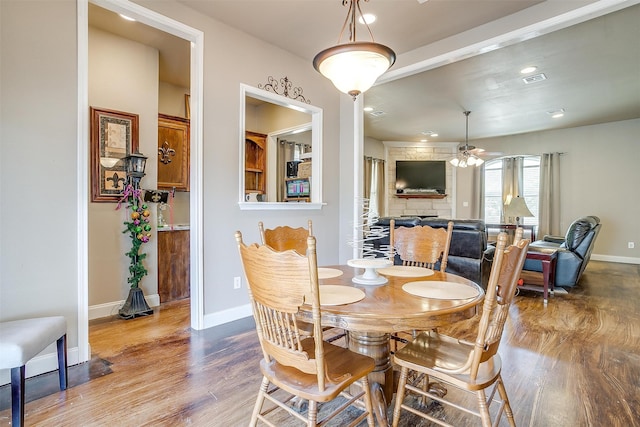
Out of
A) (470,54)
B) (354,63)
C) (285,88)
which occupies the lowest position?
(354,63)

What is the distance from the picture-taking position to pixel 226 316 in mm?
3137

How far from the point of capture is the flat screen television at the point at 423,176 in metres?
8.70

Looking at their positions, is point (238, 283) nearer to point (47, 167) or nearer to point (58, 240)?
point (58, 240)

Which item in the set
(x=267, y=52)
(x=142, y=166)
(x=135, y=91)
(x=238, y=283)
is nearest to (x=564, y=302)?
(x=238, y=283)

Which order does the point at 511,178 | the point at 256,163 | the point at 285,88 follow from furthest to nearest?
the point at 511,178, the point at 256,163, the point at 285,88

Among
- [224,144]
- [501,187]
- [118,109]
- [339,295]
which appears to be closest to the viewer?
[339,295]

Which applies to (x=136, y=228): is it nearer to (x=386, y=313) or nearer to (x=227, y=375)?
(x=227, y=375)

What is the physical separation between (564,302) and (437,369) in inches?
139

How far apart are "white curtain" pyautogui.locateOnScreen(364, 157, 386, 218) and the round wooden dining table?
616 centimetres

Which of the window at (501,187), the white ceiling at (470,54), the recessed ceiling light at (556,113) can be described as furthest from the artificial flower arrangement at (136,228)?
the window at (501,187)

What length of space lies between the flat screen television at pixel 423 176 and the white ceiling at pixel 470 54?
235cm

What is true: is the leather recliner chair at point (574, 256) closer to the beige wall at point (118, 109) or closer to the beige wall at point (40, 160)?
the beige wall at point (118, 109)

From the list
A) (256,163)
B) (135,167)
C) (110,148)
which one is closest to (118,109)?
(110,148)

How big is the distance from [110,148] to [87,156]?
1.18 m
